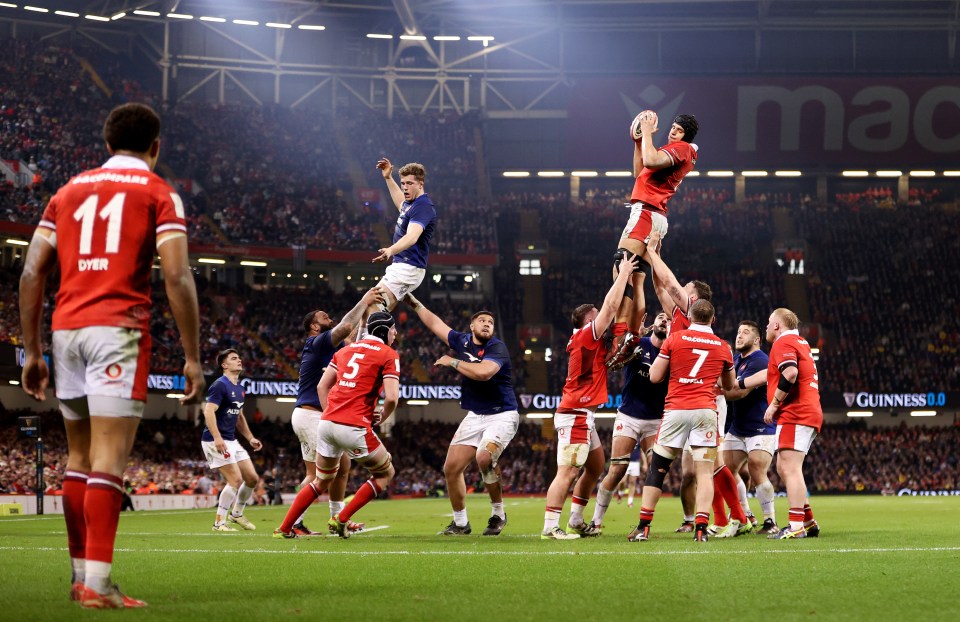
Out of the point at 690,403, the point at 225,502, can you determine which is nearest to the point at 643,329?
the point at 690,403

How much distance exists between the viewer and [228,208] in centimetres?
5159

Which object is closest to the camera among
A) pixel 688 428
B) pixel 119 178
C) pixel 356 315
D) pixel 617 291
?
pixel 119 178

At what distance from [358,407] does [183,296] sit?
5869mm

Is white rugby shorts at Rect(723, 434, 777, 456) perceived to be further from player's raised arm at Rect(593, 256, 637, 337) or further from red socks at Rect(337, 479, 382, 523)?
red socks at Rect(337, 479, 382, 523)

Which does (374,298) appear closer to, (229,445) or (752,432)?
(752,432)

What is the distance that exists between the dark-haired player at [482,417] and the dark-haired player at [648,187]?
1.76 meters

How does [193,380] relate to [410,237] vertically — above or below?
below

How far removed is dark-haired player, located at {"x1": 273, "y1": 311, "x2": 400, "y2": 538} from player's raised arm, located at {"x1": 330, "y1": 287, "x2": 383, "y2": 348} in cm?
28

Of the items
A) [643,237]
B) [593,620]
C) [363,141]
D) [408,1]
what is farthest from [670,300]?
[363,141]

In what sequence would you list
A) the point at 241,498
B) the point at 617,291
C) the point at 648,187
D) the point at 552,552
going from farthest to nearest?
the point at 241,498
the point at 648,187
the point at 617,291
the point at 552,552

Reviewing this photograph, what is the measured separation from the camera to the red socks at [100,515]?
585 centimetres

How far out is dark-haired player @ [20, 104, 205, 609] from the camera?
5.94 m

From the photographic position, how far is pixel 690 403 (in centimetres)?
1122

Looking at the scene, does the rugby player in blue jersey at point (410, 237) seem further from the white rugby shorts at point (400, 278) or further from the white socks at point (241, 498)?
the white socks at point (241, 498)
